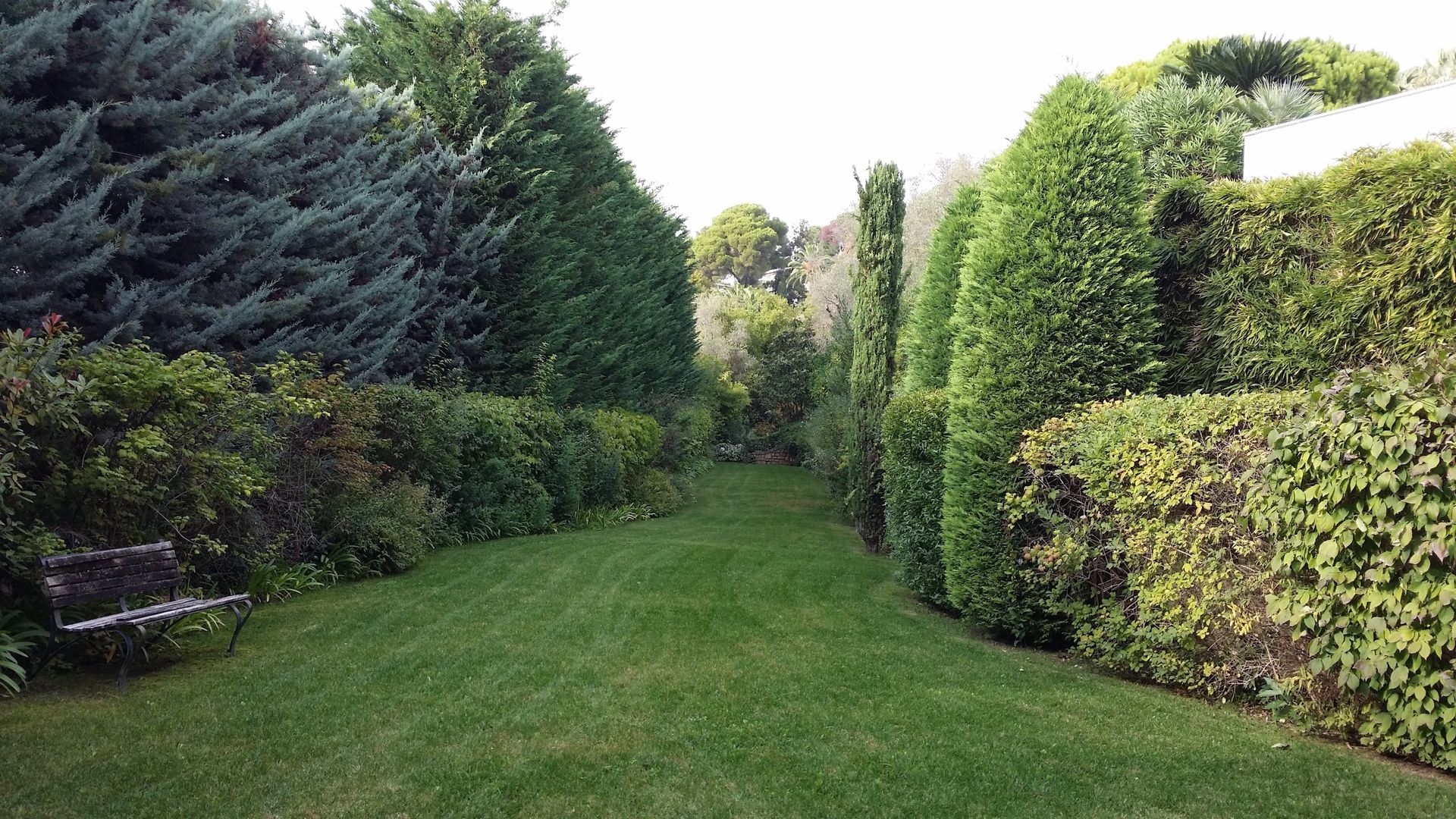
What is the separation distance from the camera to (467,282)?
15.5 metres

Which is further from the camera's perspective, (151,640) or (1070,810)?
(151,640)

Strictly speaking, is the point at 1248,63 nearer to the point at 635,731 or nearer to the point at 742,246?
the point at 635,731

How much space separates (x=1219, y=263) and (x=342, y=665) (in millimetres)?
7978

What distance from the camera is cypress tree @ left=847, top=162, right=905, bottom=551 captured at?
13602mm

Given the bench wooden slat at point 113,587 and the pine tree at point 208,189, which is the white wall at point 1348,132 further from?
the pine tree at point 208,189

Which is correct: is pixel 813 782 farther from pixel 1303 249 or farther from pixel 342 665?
pixel 1303 249

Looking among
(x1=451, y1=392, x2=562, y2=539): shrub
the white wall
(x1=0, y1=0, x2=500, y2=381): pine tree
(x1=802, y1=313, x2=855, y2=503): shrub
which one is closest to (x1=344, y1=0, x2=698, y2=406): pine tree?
(x1=0, y1=0, x2=500, y2=381): pine tree

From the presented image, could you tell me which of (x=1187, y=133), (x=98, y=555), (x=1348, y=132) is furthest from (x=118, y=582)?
(x=1187, y=133)

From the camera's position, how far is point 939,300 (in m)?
10.8

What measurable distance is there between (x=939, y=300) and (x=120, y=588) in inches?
352

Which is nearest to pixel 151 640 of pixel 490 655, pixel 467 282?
pixel 490 655

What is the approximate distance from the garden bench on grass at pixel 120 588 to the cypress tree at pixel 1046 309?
5.87 m

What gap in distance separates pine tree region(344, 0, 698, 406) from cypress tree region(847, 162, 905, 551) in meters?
Result: 6.33

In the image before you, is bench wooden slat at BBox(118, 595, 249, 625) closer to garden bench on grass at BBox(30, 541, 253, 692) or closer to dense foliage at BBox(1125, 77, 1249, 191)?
garden bench on grass at BBox(30, 541, 253, 692)
